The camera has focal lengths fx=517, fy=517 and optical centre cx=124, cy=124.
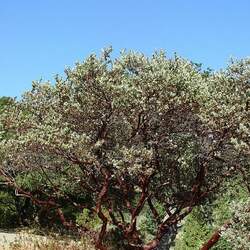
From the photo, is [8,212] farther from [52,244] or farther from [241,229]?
[241,229]

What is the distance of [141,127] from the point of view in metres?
11.8

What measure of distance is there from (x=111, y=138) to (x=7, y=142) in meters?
2.50

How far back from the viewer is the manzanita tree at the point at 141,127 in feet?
36.3

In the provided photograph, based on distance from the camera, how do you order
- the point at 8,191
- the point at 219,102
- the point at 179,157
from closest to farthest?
1. the point at 219,102
2. the point at 179,157
3. the point at 8,191

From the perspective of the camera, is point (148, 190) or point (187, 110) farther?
point (148, 190)

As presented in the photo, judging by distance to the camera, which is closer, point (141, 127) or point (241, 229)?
point (241, 229)

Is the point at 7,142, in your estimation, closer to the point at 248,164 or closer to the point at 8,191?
the point at 248,164

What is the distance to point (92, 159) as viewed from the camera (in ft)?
37.8

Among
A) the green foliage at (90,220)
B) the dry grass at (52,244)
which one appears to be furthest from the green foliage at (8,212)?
the dry grass at (52,244)

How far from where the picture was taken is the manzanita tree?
36.3 feet

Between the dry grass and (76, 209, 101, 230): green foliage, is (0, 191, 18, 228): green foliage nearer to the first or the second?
(76, 209, 101, 230): green foliage

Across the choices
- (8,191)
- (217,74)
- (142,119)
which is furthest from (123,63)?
(8,191)

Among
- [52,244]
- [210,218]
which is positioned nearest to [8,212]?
[52,244]

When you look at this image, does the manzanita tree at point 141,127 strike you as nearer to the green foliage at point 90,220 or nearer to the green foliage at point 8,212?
the green foliage at point 90,220
